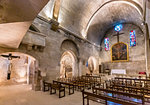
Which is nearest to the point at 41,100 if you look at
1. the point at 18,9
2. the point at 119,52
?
the point at 18,9

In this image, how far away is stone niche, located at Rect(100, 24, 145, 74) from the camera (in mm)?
12648

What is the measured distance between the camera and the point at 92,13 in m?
11.5

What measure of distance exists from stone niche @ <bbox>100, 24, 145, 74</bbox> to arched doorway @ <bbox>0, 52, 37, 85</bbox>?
12.0m

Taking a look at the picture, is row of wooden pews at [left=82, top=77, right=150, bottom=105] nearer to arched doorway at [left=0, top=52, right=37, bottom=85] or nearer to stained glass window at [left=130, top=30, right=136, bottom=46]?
arched doorway at [left=0, top=52, right=37, bottom=85]

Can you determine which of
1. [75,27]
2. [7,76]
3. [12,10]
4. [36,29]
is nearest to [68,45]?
[75,27]

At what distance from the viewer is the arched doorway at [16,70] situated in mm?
9102

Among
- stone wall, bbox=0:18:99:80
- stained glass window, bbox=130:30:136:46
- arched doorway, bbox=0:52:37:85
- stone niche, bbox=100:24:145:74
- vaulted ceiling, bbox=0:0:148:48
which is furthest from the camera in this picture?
stained glass window, bbox=130:30:136:46

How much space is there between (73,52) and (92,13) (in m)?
5.78

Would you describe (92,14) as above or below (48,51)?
above

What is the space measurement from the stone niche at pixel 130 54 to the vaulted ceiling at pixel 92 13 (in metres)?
2.01

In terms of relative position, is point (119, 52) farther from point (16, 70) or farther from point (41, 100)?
point (16, 70)

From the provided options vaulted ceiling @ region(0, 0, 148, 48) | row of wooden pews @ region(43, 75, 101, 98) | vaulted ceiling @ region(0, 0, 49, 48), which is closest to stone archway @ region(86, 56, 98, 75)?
vaulted ceiling @ region(0, 0, 148, 48)

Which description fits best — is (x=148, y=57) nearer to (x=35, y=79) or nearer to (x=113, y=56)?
(x=113, y=56)

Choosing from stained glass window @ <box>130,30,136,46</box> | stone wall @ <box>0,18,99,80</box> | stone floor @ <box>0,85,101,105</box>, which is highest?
stained glass window @ <box>130,30,136,46</box>
